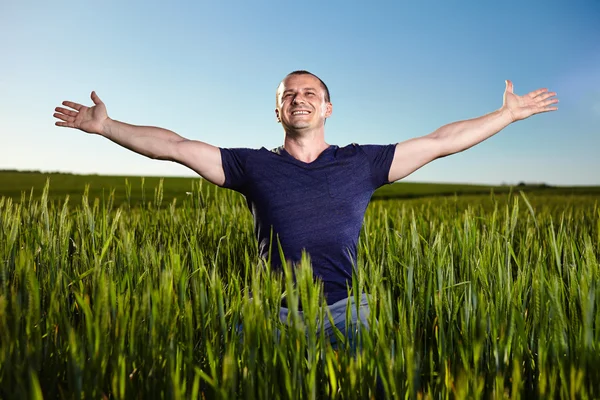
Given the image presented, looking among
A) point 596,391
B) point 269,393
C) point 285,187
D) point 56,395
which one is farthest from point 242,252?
point 596,391

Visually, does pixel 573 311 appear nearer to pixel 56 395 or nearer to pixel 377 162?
pixel 377 162

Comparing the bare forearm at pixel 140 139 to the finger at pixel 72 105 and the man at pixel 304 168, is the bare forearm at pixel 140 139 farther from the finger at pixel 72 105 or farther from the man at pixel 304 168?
the finger at pixel 72 105

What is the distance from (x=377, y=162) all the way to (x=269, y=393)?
5.22ft

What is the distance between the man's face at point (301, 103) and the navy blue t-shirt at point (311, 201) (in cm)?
17

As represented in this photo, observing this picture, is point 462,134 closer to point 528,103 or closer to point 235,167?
point 528,103

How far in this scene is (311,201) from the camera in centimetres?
238

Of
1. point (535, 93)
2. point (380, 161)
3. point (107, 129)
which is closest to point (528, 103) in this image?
point (535, 93)

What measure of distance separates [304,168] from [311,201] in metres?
0.18

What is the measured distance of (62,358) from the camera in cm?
146

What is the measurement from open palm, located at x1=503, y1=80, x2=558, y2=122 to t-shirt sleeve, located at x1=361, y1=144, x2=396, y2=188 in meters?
0.79

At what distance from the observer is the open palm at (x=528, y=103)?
2.79 metres

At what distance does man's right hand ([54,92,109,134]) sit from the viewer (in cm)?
245

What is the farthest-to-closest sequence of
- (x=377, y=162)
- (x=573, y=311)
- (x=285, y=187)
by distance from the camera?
(x=377, y=162), (x=285, y=187), (x=573, y=311)

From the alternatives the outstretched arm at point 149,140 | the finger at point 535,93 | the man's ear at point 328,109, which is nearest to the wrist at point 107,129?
the outstretched arm at point 149,140
